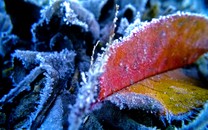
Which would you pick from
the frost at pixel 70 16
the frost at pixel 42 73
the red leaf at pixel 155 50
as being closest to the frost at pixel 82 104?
the red leaf at pixel 155 50

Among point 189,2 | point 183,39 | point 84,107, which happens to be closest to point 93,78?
point 84,107

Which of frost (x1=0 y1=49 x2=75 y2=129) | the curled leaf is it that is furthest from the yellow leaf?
frost (x1=0 y1=49 x2=75 y2=129)

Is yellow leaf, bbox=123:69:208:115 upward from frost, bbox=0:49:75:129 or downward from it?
downward

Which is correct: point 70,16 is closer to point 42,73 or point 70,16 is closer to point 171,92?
point 42,73

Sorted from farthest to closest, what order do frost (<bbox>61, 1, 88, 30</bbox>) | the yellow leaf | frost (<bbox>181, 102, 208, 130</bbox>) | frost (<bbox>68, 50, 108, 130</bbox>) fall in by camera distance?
frost (<bbox>61, 1, 88, 30</bbox>) < the yellow leaf < frost (<bbox>181, 102, 208, 130</bbox>) < frost (<bbox>68, 50, 108, 130</bbox>)

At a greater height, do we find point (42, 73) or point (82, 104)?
point (42, 73)

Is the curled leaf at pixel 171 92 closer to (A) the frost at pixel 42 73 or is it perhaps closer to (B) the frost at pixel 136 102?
(B) the frost at pixel 136 102

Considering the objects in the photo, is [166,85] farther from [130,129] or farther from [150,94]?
[130,129]

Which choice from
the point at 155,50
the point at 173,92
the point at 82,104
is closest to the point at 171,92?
the point at 173,92

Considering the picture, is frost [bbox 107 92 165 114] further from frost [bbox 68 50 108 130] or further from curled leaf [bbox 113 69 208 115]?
frost [bbox 68 50 108 130]
